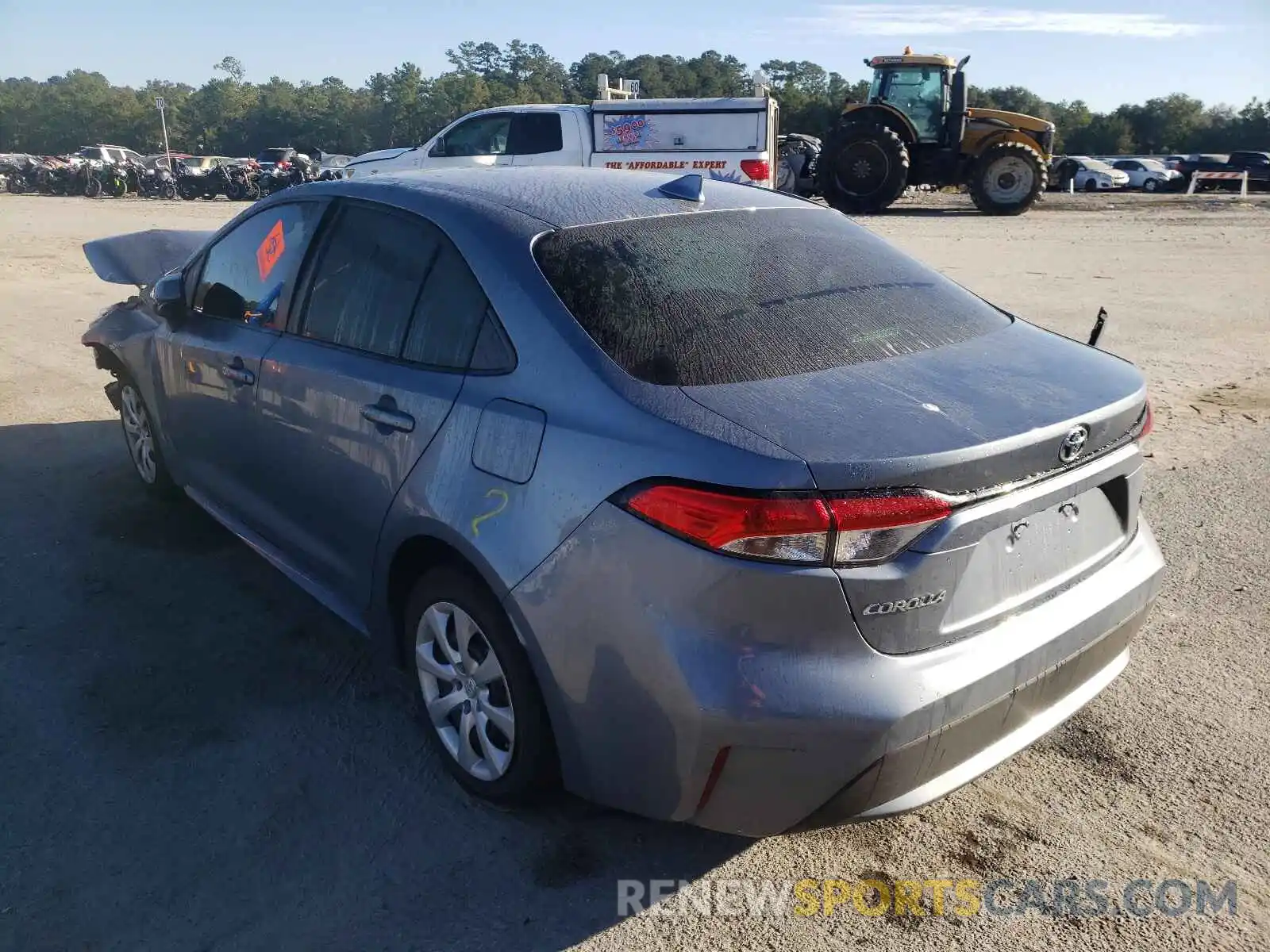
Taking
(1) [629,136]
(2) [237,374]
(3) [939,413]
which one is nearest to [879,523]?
(3) [939,413]

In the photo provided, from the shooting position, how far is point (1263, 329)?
30.2ft

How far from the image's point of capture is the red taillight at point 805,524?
2031 mm

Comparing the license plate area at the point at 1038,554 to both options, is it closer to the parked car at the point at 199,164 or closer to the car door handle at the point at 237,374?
the car door handle at the point at 237,374

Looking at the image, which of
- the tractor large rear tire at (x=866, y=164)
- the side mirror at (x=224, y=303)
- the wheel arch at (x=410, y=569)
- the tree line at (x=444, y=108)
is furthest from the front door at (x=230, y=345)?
the tree line at (x=444, y=108)

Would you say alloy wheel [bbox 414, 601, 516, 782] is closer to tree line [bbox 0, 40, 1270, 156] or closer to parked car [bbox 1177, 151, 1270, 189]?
parked car [bbox 1177, 151, 1270, 189]

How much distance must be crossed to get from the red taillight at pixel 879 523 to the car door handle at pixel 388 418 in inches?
50.0

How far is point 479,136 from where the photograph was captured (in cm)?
1844

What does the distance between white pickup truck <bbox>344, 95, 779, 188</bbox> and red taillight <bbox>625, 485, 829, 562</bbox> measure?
667 inches

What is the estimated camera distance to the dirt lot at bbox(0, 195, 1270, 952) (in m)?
2.39

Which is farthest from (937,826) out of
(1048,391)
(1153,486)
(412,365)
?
(1153,486)

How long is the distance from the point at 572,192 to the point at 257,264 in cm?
141

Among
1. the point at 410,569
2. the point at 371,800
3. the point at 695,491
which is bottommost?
the point at 371,800

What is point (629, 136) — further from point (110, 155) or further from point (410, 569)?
point (110, 155)

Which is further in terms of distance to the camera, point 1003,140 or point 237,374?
point 1003,140
